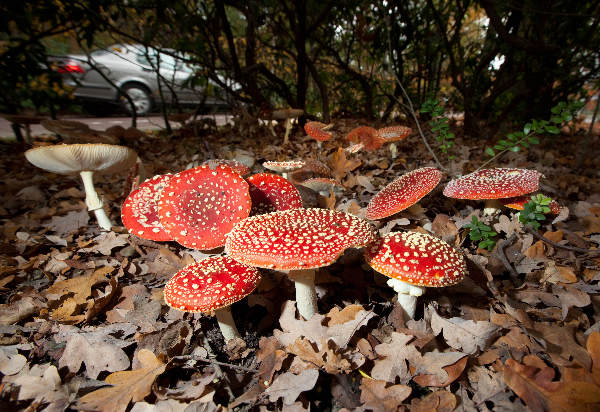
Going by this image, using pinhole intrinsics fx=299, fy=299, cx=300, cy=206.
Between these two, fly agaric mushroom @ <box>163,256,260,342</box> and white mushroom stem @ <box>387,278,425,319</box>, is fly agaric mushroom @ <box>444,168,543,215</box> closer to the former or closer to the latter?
white mushroom stem @ <box>387,278,425,319</box>

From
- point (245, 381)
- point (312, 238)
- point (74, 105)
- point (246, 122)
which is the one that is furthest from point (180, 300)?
point (74, 105)

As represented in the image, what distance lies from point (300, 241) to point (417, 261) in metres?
0.77

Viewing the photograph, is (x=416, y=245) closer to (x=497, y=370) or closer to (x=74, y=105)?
(x=497, y=370)

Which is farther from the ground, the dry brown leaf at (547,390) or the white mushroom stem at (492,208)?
the white mushroom stem at (492,208)

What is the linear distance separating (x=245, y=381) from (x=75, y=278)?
6.07ft

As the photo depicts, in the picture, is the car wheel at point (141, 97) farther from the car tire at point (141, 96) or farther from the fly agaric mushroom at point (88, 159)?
the fly agaric mushroom at point (88, 159)

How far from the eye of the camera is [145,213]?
2.97 metres

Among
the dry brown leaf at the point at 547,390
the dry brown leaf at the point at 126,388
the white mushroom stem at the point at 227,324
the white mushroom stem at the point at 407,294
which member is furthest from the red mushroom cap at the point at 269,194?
the dry brown leaf at the point at 547,390

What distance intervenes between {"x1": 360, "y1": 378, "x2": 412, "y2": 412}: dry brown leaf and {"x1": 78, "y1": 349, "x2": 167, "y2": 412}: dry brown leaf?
129 centimetres

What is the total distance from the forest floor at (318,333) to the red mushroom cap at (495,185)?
15.5 inches

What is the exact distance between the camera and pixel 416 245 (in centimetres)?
203

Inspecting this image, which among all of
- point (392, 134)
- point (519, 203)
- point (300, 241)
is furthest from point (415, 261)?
point (392, 134)

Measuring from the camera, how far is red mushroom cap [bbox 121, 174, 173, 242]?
9.20 feet

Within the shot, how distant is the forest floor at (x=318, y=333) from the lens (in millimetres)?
1805
